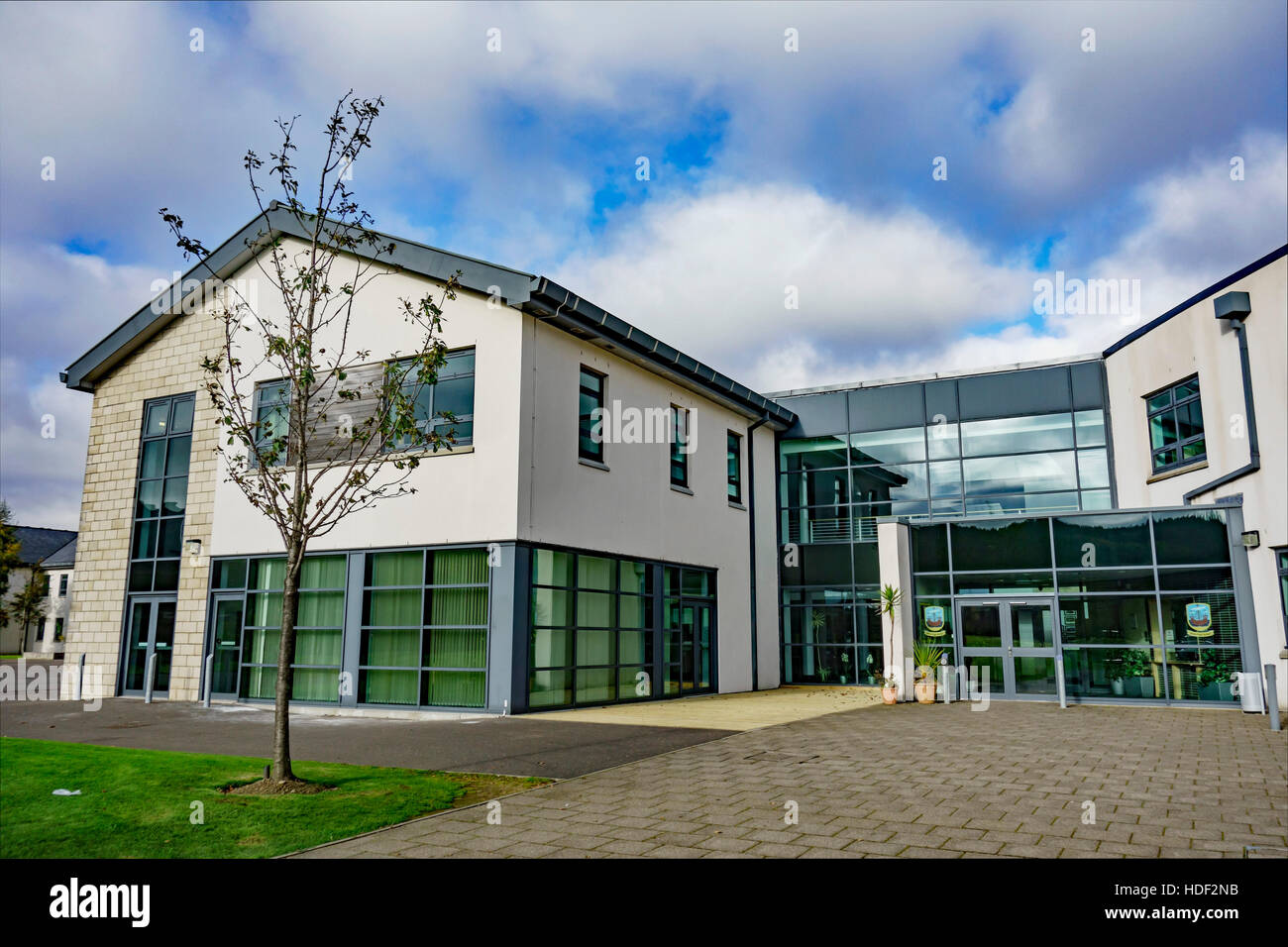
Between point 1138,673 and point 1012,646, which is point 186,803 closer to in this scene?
point 1012,646

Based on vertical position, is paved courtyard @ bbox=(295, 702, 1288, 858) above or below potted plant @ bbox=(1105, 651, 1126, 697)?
below

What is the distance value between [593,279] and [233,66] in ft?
37.4

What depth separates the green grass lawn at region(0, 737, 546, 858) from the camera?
18.6ft

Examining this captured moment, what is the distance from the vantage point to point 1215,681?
17.0 meters

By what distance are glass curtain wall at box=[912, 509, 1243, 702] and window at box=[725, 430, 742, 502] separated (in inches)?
228

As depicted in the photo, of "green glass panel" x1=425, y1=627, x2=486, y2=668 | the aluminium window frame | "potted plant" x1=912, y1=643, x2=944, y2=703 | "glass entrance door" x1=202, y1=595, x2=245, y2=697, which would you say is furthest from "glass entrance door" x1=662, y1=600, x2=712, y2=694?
the aluminium window frame

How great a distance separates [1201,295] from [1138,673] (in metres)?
7.53

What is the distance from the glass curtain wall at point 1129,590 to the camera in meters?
17.2

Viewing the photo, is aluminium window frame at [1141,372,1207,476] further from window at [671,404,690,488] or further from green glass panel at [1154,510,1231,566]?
window at [671,404,690,488]

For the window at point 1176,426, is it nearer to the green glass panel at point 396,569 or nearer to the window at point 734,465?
the window at point 734,465

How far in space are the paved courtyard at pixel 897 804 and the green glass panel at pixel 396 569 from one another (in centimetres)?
662

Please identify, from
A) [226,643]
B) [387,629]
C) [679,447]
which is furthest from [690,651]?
[226,643]

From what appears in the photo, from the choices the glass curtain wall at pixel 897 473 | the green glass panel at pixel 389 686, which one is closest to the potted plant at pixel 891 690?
the glass curtain wall at pixel 897 473
